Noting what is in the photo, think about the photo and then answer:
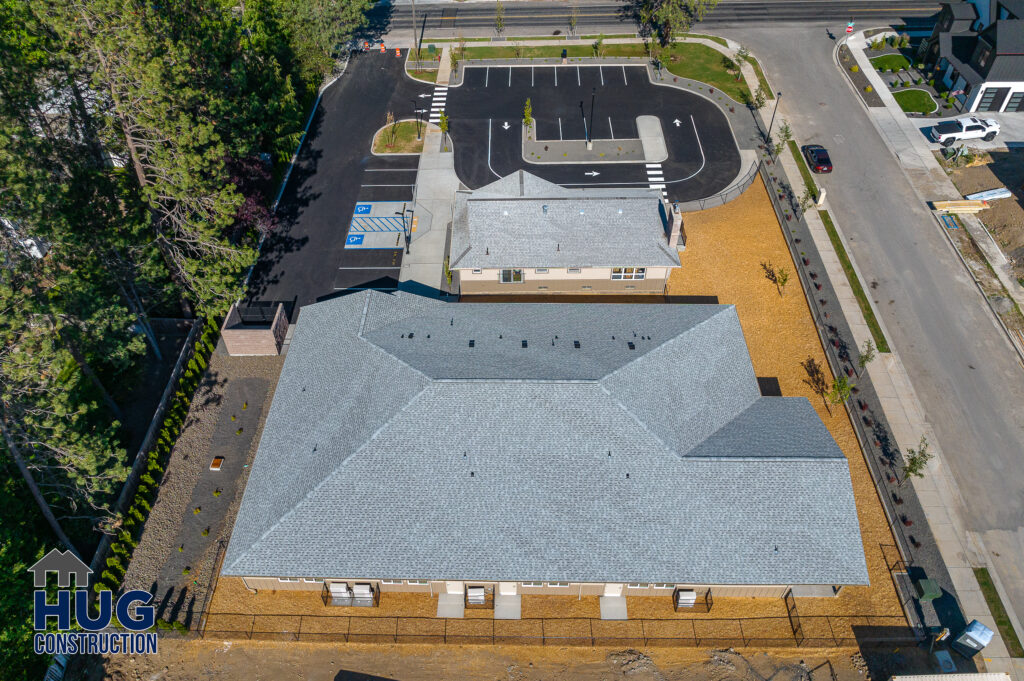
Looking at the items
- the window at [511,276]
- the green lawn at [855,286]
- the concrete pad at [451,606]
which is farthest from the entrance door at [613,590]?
the green lawn at [855,286]

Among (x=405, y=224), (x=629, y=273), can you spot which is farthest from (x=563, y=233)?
(x=405, y=224)

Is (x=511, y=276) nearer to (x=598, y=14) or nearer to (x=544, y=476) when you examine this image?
(x=544, y=476)

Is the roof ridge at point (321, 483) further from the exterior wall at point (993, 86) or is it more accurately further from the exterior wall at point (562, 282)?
the exterior wall at point (993, 86)

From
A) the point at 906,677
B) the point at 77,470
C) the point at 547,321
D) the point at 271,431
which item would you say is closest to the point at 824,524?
the point at 906,677

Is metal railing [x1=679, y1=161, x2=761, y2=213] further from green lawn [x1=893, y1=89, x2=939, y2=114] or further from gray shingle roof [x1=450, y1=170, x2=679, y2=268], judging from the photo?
green lawn [x1=893, y1=89, x2=939, y2=114]

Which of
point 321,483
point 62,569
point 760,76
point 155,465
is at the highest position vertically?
point 760,76

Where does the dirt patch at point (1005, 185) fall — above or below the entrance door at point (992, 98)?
below

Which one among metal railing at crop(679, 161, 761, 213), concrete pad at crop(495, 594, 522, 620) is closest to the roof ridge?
concrete pad at crop(495, 594, 522, 620)

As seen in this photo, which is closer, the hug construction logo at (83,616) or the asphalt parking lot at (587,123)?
the hug construction logo at (83,616)
